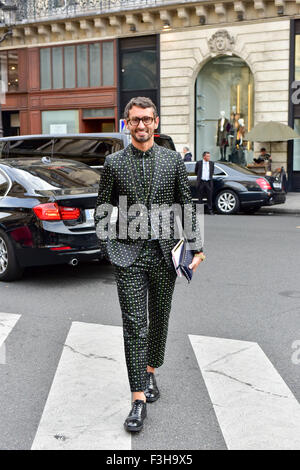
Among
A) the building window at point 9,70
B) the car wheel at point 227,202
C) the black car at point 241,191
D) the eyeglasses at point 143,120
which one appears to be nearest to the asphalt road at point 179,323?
the eyeglasses at point 143,120

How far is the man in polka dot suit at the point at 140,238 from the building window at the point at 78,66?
2200 cm

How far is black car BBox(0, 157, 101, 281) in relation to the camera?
291 inches

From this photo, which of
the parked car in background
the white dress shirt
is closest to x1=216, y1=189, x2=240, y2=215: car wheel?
the white dress shirt

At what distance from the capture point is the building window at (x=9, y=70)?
2725 centimetres

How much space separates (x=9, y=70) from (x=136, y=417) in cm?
2589

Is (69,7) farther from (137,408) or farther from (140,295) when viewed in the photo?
(137,408)

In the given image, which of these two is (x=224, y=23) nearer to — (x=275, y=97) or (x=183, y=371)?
(x=275, y=97)

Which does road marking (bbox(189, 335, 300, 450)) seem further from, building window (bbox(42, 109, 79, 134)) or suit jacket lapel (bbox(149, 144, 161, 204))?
building window (bbox(42, 109, 79, 134))

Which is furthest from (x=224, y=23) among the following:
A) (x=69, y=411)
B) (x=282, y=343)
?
(x=69, y=411)

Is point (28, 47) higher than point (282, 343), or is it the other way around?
point (28, 47)

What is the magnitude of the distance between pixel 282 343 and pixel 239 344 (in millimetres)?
356

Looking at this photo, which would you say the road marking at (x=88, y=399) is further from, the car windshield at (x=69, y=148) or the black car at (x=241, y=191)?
the black car at (x=241, y=191)

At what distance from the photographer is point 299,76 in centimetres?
2192

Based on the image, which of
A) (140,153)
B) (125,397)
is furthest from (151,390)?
(140,153)
